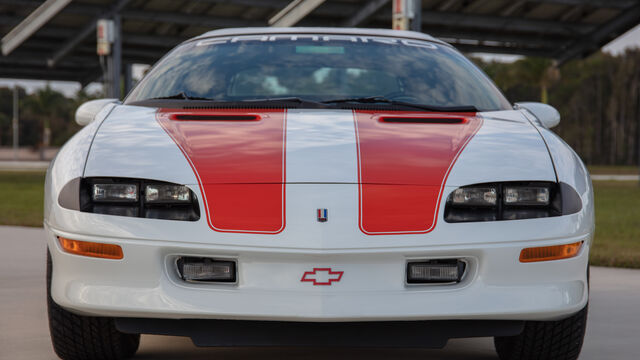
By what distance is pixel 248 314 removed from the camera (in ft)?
9.46

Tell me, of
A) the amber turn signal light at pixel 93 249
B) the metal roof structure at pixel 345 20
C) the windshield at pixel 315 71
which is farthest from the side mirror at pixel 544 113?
the metal roof structure at pixel 345 20

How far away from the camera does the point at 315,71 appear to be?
438 centimetres

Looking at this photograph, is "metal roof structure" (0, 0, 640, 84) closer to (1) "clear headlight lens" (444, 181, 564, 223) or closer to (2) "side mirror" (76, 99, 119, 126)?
(2) "side mirror" (76, 99, 119, 126)

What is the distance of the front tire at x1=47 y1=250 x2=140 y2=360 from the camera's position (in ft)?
10.9

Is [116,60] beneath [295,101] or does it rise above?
above

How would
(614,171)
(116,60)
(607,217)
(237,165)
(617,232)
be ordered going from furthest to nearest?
(614,171) → (116,60) → (607,217) → (617,232) → (237,165)

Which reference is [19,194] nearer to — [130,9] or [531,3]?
[130,9]

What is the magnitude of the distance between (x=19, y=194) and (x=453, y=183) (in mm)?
15799

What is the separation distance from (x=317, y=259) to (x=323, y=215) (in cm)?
15

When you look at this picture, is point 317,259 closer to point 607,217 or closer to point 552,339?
point 552,339

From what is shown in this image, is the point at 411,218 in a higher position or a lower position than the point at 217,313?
higher

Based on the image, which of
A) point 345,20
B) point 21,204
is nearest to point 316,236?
point 21,204

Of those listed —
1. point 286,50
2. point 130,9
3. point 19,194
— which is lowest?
point 19,194

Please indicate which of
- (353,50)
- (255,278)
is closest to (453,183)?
(255,278)
